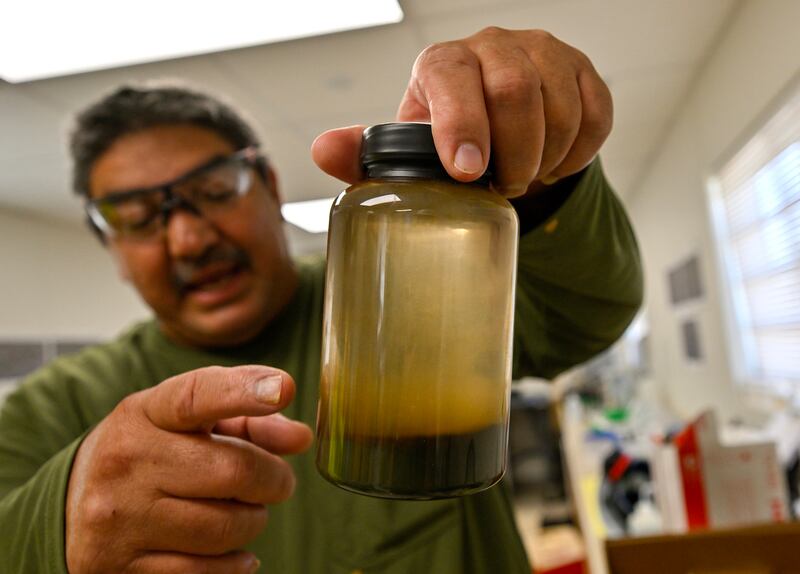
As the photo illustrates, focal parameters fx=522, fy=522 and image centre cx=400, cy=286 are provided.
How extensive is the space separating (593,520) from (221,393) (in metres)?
1.15

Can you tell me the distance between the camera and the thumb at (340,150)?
13.2 inches

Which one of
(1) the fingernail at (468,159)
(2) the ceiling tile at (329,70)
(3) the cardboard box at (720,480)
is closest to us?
(1) the fingernail at (468,159)

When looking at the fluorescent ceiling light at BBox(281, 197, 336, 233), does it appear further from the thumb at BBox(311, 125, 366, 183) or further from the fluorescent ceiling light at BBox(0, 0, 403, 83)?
the fluorescent ceiling light at BBox(0, 0, 403, 83)

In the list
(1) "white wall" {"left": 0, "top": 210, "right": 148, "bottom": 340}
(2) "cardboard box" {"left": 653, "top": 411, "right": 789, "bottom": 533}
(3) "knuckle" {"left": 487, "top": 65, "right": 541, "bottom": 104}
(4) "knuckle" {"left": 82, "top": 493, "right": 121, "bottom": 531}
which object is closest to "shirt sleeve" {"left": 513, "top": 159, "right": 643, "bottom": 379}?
(3) "knuckle" {"left": 487, "top": 65, "right": 541, "bottom": 104}

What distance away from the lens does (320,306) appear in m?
0.59

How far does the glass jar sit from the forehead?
0.24 meters

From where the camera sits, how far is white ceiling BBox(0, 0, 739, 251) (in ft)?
1.19

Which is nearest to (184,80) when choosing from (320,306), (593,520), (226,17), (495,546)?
(226,17)

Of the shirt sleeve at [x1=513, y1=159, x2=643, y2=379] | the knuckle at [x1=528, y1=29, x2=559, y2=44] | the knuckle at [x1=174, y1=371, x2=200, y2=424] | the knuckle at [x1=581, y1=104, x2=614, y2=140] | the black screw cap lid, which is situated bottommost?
the knuckle at [x1=174, y1=371, x2=200, y2=424]

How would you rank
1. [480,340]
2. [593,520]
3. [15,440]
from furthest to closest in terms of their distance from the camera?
[593,520] → [15,440] → [480,340]

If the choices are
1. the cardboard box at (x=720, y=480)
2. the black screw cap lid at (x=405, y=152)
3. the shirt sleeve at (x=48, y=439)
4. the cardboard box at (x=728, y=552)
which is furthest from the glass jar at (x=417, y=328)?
the cardboard box at (x=720, y=480)

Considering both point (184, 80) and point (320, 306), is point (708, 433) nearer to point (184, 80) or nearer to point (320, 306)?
point (320, 306)

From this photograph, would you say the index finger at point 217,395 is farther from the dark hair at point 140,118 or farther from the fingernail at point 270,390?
the dark hair at point 140,118

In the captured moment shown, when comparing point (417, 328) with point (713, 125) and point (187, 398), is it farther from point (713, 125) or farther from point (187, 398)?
point (713, 125)
